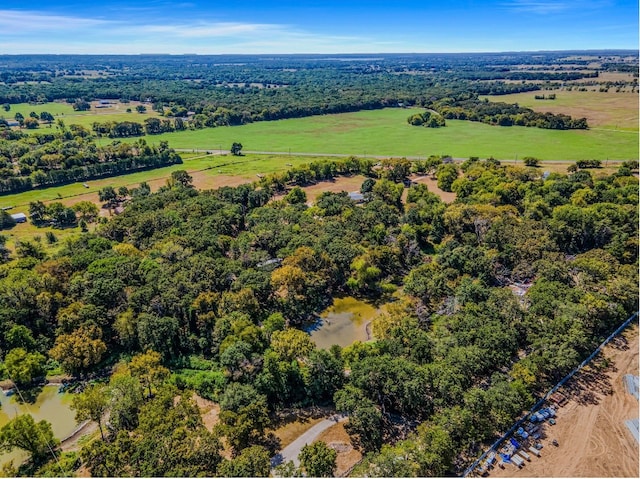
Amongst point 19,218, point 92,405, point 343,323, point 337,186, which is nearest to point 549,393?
point 343,323

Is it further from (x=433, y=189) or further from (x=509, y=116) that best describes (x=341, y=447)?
(x=509, y=116)

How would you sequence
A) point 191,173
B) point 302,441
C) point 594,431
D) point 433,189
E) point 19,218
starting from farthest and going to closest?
point 191,173 → point 433,189 → point 19,218 → point 594,431 → point 302,441

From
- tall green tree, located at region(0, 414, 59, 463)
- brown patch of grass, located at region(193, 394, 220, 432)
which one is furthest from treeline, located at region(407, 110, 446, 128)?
tall green tree, located at region(0, 414, 59, 463)

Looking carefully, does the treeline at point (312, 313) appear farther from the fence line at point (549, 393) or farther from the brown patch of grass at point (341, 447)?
the brown patch of grass at point (341, 447)

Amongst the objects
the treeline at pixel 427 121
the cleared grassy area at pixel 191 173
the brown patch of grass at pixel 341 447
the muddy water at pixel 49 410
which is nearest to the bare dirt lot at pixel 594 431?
the brown patch of grass at pixel 341 447

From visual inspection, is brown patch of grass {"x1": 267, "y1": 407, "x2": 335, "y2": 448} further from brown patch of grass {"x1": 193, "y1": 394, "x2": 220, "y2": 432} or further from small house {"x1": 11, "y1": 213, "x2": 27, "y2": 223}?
small house {"x1": 11, "y1": 213, "x2": 27, "y2": 223}

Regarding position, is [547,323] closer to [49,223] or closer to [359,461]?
[359,461]
